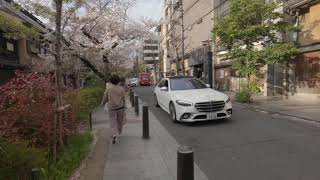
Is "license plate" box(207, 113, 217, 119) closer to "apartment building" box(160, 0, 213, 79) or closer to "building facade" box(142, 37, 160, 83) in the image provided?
"apartment building" box(160, 0, 213, 79)

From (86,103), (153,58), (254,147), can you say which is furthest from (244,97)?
(153,58)

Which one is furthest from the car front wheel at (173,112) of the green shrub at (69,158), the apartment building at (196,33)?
the apartment building at (196,33)

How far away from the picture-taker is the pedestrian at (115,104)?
30.3 ft

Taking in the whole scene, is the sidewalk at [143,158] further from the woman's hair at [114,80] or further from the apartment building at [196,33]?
the apartment building at [196,33]

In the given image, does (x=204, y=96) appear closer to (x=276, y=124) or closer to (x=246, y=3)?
(x=276, y=124)

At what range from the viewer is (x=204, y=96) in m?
11.7

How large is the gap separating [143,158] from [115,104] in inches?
93.0

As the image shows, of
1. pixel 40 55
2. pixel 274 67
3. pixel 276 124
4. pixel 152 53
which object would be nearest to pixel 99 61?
pixel 40 55

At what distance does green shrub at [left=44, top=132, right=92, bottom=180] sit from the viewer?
226 inches

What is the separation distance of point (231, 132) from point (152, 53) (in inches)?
3717

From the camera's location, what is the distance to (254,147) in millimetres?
8086

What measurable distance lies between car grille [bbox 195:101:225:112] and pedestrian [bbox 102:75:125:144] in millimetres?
2982

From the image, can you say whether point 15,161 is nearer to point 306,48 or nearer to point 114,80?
point 114,80

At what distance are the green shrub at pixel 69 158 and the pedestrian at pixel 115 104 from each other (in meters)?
0.74
